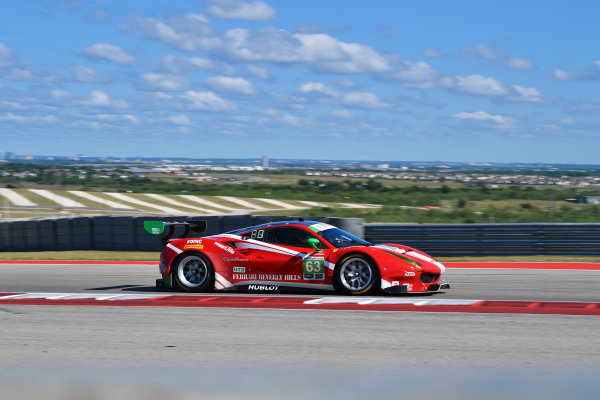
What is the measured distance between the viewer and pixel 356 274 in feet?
36.2

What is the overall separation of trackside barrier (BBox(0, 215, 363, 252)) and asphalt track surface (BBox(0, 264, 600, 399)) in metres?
8.97

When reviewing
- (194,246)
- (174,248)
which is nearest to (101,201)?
(174,248)

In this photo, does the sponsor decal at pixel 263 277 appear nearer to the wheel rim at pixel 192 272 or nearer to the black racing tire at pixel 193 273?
the black racing tire at pixel 193 273

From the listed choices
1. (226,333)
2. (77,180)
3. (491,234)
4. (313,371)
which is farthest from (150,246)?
(77,180)

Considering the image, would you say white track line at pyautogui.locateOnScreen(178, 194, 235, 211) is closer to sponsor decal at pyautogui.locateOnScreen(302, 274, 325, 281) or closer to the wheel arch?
sponsor decal at pyautogui.locateOnScreen(302, 274, 325, 281)

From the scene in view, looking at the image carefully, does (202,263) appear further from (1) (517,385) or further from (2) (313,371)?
(1) (517,385)

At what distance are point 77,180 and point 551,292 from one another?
4378 cm

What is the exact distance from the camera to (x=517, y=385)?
5828 mm

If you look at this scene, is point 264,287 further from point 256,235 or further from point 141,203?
point 141,203

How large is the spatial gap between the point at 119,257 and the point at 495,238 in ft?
31.8

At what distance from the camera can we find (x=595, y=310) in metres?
9.64

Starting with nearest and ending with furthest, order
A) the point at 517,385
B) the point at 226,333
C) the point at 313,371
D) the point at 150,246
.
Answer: the point at 517,385 → the point at 313,371 → the point at 226,333 → the point at 150,246

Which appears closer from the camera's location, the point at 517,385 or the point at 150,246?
the point at 517,385

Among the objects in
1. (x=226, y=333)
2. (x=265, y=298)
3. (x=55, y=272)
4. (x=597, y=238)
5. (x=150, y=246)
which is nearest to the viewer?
(x=226, y=333)
